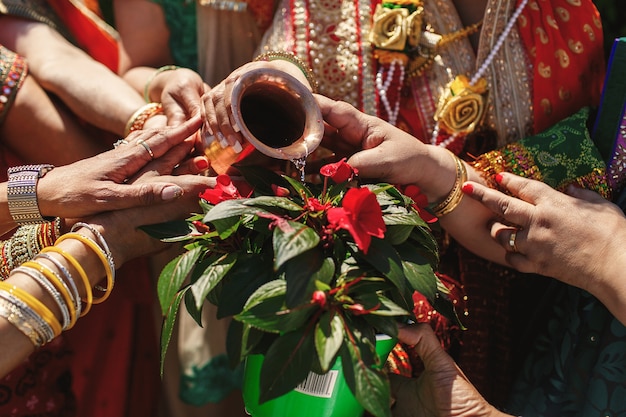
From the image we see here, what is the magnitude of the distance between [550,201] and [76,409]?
126 centimetres

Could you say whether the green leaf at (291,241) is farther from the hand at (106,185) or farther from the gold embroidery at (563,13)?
the gold embroidery at (563,13)

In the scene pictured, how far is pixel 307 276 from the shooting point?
0.89 m

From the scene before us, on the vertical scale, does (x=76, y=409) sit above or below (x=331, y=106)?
below

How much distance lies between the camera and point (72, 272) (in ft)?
3.50

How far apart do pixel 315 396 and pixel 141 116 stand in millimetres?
792

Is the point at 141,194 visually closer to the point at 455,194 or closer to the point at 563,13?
the point at 455,194

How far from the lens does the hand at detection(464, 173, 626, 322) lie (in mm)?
1228

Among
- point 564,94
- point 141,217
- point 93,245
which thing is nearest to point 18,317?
point 93,245

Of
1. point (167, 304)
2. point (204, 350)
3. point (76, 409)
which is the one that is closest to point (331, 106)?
point (167, 304)

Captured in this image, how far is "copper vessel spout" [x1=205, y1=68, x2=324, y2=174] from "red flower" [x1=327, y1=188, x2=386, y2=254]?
0.69ft

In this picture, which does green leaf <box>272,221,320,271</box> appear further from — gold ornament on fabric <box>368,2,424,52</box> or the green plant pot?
gold ornament on fabric <box>368,2,424,52</box>

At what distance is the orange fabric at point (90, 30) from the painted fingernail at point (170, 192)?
88cm

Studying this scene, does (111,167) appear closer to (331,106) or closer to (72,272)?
(72,272)

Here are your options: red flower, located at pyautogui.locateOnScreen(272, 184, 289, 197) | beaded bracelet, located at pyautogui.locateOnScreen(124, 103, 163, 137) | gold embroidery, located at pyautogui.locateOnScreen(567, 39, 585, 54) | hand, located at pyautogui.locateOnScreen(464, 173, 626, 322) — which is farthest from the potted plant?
gold embroidery, located at pyautogui.locateOnScreen(567, 39, 585, 54)
